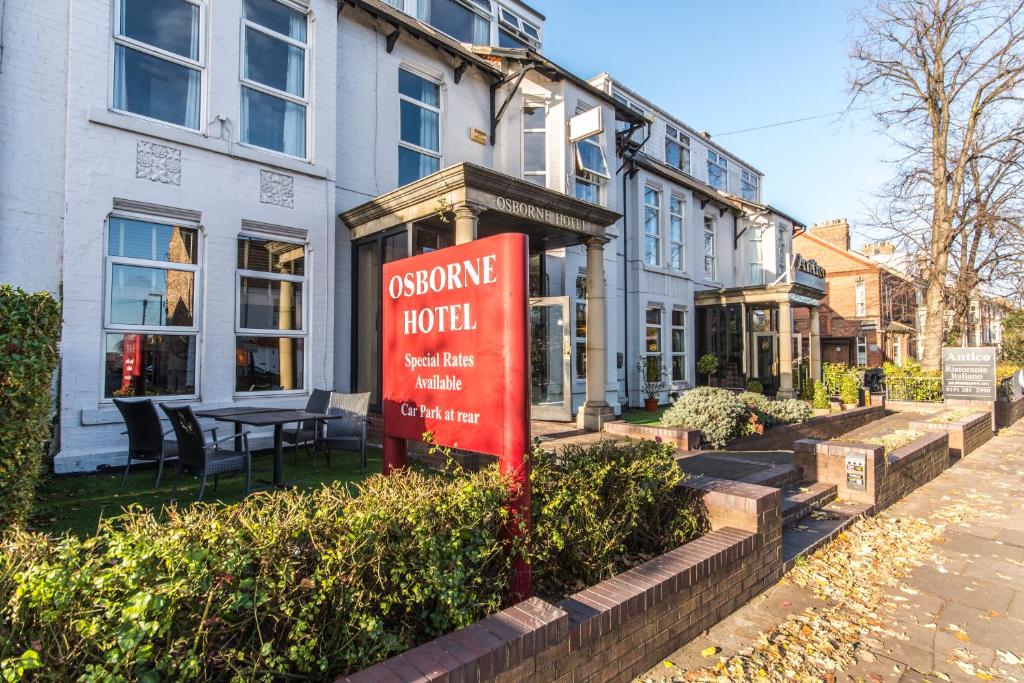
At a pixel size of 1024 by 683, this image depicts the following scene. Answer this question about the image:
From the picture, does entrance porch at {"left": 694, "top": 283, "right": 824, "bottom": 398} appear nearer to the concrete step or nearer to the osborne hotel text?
the osborne hotel text

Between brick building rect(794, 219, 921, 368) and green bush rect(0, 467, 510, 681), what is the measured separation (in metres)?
31.2

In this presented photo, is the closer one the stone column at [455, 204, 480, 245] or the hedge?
the hedge

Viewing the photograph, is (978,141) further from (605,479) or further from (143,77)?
(143,77)

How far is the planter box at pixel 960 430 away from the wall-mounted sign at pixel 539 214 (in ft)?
21.4

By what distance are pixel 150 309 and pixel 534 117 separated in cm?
833

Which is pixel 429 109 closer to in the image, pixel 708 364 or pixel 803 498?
pixel 803 498

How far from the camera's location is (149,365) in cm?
698

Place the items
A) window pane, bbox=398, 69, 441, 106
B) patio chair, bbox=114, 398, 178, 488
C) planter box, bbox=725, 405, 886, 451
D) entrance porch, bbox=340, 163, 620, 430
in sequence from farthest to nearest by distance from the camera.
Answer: window pane, bbox=398, 69, 441, 106 < planter box, bbox=725, 405, 886, 451 < entrance porch, bbox=340, 163, 620, 430 < patio chair, bbox=114, 398, 178, 488

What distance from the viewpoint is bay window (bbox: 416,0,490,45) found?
1164 centimetres

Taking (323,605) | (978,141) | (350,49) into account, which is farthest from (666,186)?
(323,605)

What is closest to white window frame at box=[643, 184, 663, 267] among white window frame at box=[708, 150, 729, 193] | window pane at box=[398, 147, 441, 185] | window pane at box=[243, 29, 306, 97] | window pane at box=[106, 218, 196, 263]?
white window frame at box=[708, 150, 729, 193]

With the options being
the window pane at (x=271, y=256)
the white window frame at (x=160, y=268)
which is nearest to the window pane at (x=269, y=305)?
the window pane at (x=271, y=256)

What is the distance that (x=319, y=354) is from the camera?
8297mm

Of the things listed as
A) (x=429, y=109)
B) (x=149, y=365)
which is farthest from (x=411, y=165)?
(x=149, y=365)
